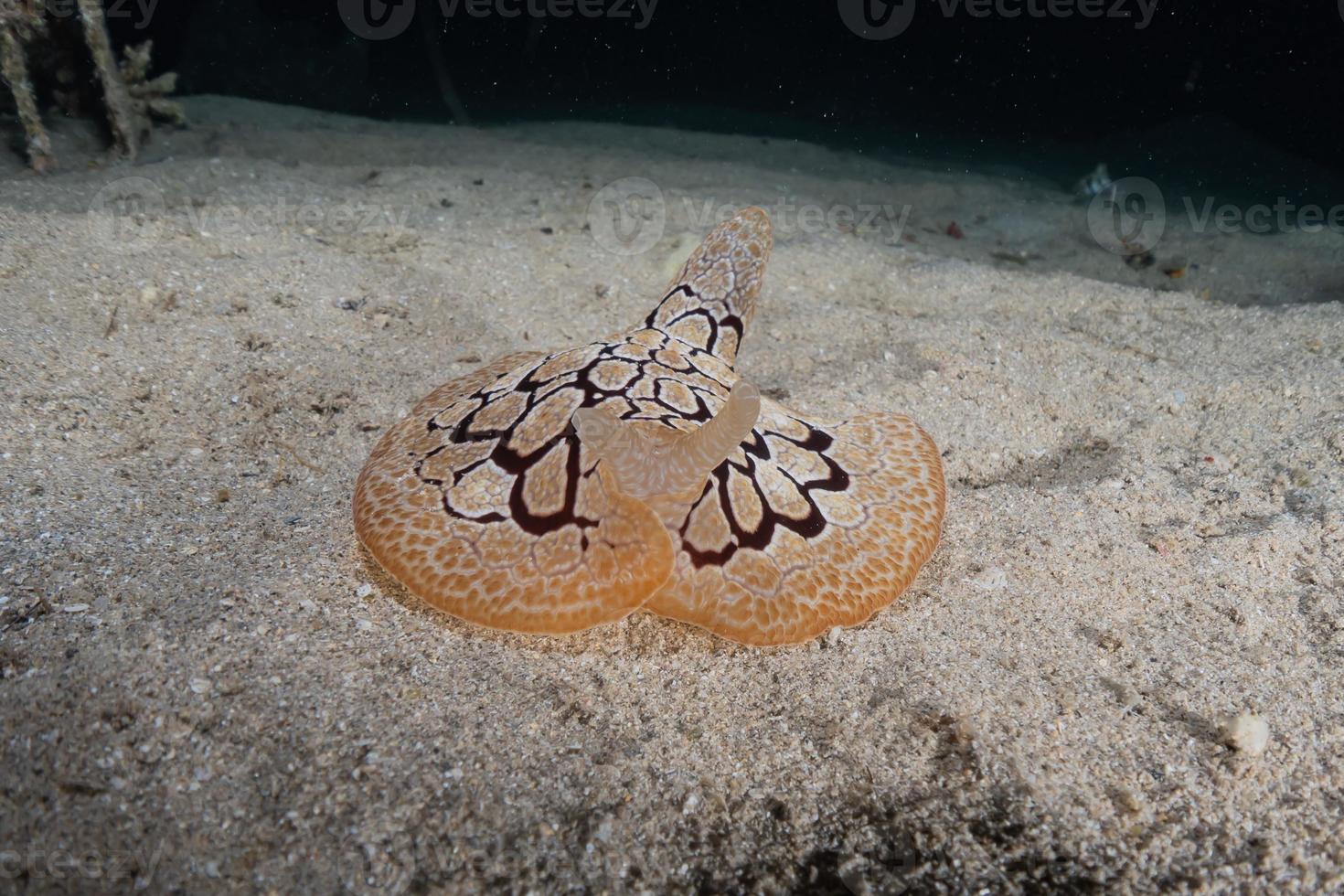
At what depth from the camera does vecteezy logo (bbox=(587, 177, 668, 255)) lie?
6.91 metres

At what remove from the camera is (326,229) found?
20.3ft

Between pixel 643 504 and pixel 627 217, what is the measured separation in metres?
5.87

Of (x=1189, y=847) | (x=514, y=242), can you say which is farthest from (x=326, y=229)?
(x=1189, y=847)

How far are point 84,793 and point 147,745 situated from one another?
0.17 m

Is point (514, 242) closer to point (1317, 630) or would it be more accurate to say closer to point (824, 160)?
point (1317, 630)
